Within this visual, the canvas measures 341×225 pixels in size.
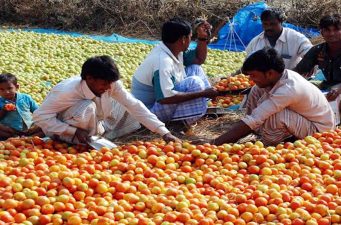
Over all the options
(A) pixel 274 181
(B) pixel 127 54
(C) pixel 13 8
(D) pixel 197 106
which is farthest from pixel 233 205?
(C) pixel 13 8

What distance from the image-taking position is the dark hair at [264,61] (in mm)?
4777

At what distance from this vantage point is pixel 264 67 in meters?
4.82

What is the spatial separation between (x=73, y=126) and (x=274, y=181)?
6.01 ft

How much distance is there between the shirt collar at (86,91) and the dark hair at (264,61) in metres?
1.28

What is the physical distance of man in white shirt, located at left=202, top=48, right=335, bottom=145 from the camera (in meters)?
4.85

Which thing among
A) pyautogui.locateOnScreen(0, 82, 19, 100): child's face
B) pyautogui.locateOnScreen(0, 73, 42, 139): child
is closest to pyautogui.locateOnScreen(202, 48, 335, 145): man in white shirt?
pyautogui.locateOnScreen(0, 73, 42, 139): child

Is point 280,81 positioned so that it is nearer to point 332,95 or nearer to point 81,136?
point 332,95

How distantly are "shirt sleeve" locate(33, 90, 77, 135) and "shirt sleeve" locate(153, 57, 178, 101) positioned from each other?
100 cm

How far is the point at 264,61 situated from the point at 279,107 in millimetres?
414

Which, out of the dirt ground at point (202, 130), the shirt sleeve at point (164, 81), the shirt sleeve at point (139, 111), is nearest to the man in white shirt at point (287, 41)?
the dirt ground at point (202, 130)

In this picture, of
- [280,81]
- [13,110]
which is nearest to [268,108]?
[280,81]

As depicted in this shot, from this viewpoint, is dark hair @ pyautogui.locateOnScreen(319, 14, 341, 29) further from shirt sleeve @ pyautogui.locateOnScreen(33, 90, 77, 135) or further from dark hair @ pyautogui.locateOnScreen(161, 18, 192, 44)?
shirt sleeve @ pyautogui.locateOnScreen(33, 90, 77, 135)

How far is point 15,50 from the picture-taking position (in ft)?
31.3

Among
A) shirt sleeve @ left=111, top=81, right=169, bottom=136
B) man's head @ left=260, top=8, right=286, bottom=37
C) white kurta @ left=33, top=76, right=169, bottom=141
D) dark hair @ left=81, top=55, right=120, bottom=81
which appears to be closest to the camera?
Answer: dark hair @ left=81, top=55, right=120, bottom=81
